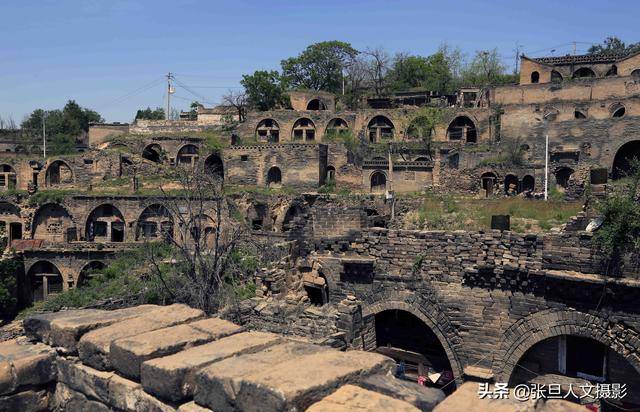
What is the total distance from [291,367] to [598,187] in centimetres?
1384

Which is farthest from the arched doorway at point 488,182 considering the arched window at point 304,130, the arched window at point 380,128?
the arched window at point 304,130

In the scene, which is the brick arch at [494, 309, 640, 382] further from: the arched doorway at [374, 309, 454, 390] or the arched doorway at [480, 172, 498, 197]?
the arched doorway at [480, 172, 498, 197]

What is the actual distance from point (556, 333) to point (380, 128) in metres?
33.8

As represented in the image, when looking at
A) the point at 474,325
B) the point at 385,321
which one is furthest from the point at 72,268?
the point at 474,325

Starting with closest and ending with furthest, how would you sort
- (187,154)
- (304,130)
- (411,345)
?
1. (411,345)
2. (187,154)
3. (304,130)

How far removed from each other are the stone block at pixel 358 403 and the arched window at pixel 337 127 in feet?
129

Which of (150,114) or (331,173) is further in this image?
(150,114)

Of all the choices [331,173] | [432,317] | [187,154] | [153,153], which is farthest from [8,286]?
[432,317]

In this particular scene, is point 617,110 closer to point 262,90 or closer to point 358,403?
point 262,90

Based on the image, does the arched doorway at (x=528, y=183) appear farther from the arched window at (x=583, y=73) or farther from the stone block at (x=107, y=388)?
the stone block at (x=107, y=388)

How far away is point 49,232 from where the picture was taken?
114 feet

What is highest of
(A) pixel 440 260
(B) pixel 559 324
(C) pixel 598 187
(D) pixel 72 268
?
(C) pixel 598 187

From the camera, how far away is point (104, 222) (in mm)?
34438

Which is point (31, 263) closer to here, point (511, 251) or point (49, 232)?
point (49, 232)
